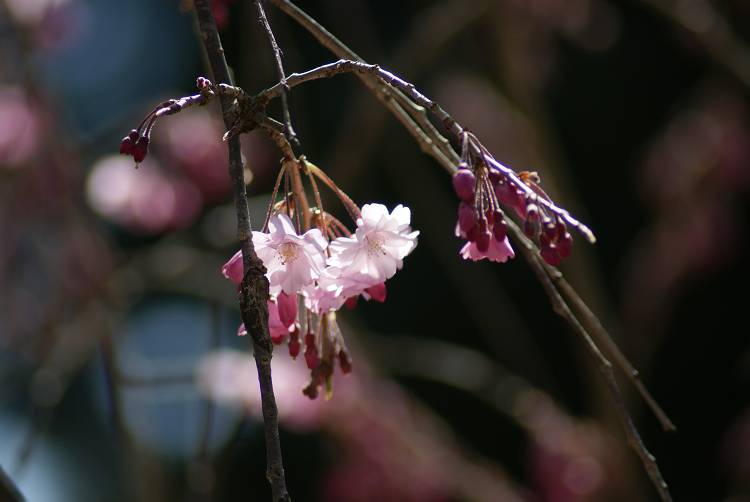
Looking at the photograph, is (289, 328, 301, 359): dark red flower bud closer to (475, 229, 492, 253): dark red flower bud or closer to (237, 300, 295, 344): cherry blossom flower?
(237, 300, 295, 344): cherry blossom flower

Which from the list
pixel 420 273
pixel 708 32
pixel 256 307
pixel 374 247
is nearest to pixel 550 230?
pixel 374 247

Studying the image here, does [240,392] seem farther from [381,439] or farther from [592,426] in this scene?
[592,426]

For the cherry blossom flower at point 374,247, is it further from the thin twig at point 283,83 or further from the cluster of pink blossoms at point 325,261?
the thin twig at point 283,83

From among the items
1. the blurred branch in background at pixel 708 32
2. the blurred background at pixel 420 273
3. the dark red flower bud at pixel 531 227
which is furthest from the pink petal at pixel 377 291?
the blurred branch in background at pixel 708 32

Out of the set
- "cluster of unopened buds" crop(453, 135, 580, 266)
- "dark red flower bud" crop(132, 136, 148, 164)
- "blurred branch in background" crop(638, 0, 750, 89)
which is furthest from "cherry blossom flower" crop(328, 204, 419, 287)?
"blurred branch in background" crop(638, 0, 750, 89)

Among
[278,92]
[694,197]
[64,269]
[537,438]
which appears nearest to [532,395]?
[537,438]

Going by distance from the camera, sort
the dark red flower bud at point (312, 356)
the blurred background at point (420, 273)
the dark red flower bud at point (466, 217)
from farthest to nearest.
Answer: the blurred background at point (420, 273) < the dark red flower bud at point (312, 356) < the dark red flower bud at point (466, 217)

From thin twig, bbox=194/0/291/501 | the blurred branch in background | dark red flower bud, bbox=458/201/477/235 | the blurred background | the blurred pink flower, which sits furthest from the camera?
the blurred pink flower
